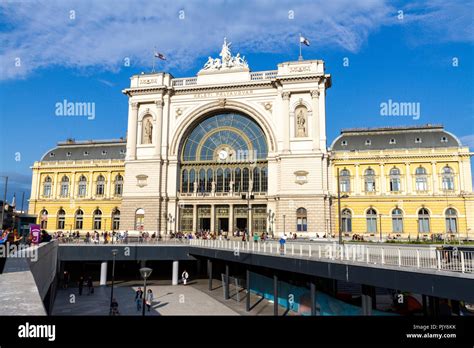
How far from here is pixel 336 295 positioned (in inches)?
1089

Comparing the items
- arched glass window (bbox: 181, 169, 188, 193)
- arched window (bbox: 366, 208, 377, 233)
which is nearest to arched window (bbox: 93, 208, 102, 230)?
arched glass window (bbox: 181, 169, 188, 193)

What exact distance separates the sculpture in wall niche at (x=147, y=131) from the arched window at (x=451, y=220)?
4961 centimetres

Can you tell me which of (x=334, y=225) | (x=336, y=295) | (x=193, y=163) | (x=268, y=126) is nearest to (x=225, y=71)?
(x=268, y=126)

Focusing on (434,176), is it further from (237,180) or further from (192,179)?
(192,179)

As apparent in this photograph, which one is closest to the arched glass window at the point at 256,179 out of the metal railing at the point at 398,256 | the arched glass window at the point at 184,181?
the arched glass window at the point at 184,181

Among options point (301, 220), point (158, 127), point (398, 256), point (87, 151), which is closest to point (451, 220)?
point (301, 220)

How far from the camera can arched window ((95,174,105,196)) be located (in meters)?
76.2

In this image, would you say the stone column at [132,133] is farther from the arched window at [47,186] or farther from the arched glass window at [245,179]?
the arched window at [47,186]

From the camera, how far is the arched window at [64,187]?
255 ft

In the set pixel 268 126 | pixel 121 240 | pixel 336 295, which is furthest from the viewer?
pixel 268 126

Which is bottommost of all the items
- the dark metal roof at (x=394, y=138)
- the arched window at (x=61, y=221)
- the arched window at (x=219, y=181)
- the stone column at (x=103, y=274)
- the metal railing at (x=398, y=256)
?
the stone column at (x=103, y=274)
